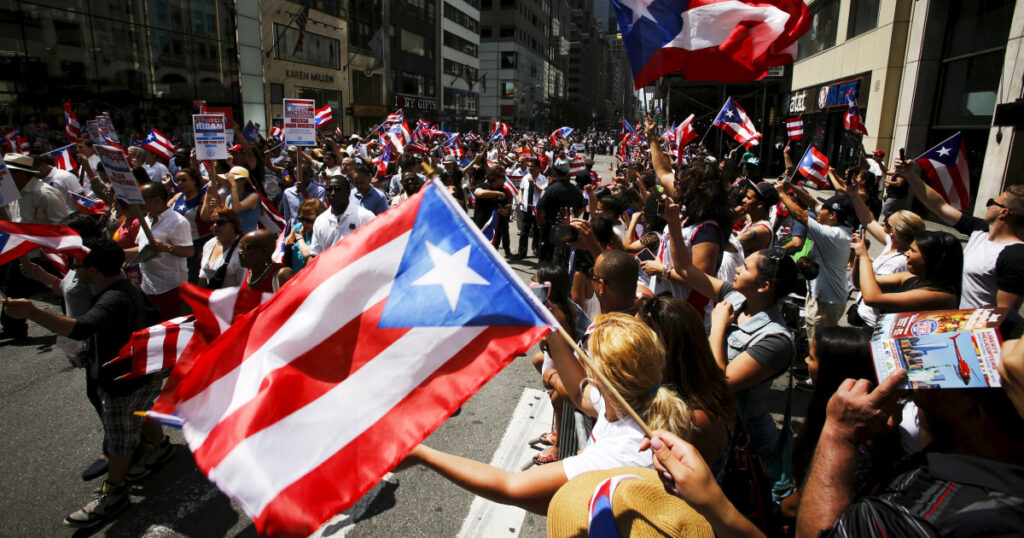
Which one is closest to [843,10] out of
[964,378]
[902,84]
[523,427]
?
[902,84]

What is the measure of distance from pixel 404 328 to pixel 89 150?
41.1ft

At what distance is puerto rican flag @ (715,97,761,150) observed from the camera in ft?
31.4

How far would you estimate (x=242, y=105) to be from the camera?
1313 inches

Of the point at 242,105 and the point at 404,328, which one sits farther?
the point at 242,105

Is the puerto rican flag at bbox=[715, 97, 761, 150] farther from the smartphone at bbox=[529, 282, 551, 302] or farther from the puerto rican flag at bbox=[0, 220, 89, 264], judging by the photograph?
the puerto rican flag at bbox=[0, 220, 89, 264]

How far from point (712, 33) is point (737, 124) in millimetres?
5528

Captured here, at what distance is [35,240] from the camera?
4133 millimetres

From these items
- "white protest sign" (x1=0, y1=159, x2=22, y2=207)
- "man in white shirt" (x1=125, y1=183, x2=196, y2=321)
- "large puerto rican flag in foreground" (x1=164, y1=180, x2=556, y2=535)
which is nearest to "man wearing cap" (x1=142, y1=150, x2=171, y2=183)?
"white protest sign" (x1=0, y1=159, x2=22, y2=207)

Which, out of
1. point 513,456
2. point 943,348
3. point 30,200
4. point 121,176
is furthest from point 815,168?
point 30,200

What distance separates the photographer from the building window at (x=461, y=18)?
6759cm

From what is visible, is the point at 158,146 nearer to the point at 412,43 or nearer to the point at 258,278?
the point at 258,278

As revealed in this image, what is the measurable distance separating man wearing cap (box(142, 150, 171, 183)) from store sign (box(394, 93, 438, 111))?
143 ft

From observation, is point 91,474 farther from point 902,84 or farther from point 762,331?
point 902,84

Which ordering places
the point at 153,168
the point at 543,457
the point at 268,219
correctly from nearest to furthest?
the point at 543,457, the point at 268,219, the point at 153,168
